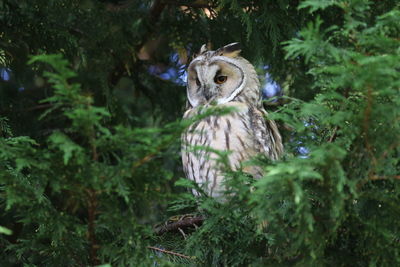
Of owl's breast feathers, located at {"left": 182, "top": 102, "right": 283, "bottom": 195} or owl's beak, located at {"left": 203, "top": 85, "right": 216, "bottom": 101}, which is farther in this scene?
owl's beak, located at {"left": 203, "top": 85, "right": 216, "bottom": 101}

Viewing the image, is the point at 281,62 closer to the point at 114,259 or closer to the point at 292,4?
the point at 292,4

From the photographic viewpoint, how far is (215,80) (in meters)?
3.59

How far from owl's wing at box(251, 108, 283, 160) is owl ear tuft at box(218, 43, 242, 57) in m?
0.40

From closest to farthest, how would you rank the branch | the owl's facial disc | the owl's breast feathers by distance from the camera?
the branch < the owl's breast feathers < the owl's facial disc

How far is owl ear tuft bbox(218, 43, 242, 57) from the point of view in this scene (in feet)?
11.6

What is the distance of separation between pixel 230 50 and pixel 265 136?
2.05ft

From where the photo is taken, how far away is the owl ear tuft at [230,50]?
354 cm

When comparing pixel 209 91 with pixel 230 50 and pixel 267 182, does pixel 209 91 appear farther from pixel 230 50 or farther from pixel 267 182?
pixel 267 182

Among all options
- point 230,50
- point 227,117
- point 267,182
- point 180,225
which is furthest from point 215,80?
point 267,182

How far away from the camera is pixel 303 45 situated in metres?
1.92

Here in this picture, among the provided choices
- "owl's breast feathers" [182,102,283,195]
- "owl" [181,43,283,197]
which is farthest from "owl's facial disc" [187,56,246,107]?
"owl's breast feathers" [182,102,283,195]

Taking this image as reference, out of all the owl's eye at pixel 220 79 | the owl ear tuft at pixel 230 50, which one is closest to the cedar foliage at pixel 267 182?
the owl ear tuft at pixel 230 50

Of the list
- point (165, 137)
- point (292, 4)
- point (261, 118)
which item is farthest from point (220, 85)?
point (165, 137)

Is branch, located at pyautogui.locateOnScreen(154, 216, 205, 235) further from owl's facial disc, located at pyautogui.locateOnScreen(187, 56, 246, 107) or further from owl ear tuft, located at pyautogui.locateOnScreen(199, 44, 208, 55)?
owl ear tuft, located at pyautogui.locateOnScreen(199, 44, 208, 55)
